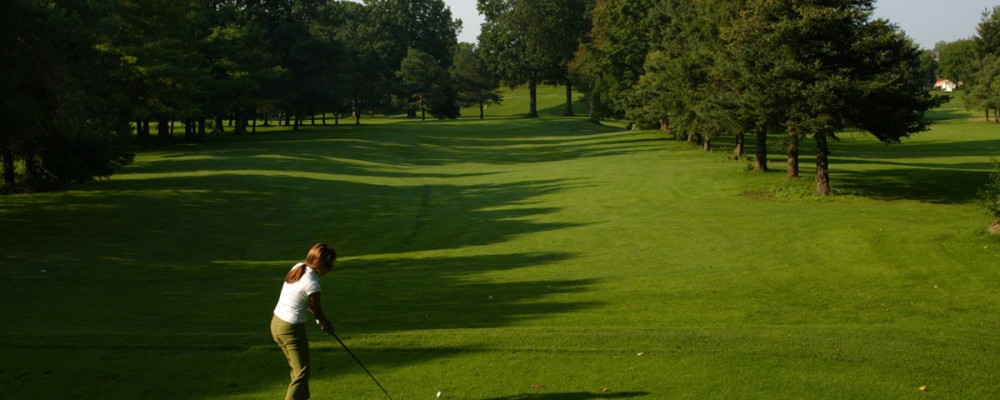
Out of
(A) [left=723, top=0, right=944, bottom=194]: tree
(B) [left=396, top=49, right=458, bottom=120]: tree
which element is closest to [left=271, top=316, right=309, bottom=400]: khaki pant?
(A) [left=723, top=0, right=944, bottom=194]: tree

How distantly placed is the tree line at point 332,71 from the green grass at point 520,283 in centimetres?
303

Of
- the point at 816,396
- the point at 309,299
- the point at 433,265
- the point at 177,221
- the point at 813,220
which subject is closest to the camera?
the point at 309,299

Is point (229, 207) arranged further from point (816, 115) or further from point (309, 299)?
point (309, 299)

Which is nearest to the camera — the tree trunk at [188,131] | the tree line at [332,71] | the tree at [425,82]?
the tree line at [332,71]

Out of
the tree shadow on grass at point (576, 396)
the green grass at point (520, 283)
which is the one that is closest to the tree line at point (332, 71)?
the green grass at point (520, 283)

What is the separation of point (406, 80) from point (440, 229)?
95.2m

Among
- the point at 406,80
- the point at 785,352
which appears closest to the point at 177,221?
the point at 785,352

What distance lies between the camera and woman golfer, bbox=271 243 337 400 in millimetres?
8539

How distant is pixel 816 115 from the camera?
105ft

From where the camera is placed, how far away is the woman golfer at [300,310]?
8.54 metres

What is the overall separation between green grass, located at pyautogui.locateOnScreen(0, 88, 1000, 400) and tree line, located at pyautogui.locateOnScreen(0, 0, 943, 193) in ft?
9.95

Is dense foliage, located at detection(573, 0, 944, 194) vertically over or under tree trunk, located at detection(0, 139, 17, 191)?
over

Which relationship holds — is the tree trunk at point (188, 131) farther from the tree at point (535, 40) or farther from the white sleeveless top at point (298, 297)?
the white sleeveless top at point (298, 297)

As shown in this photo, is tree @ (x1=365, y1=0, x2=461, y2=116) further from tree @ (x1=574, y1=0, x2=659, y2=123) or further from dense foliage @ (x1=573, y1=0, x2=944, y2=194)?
dense foliage @ (x1=573, y1=0, x2=944, y2=194)
